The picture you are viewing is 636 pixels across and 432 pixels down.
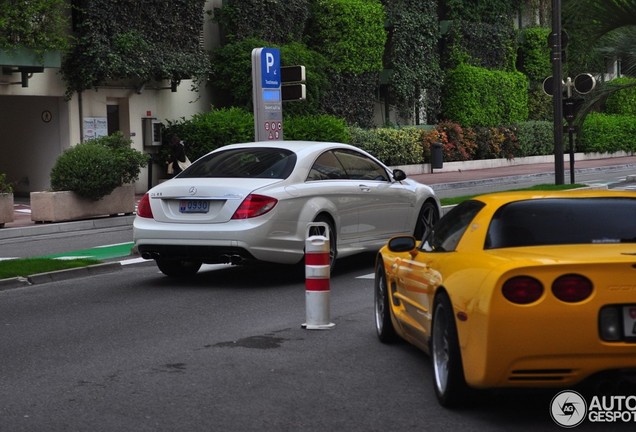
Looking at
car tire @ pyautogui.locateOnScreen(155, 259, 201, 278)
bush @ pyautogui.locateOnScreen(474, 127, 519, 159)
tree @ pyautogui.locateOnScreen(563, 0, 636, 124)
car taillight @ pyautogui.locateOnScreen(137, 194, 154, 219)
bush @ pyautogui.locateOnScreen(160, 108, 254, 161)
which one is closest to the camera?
car taillight @ pyautogui.locateOnScreen(137, 194, 154, 219)

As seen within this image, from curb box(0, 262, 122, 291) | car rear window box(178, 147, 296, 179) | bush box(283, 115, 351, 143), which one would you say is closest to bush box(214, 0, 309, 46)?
bush box(283, 115, 351, 143)

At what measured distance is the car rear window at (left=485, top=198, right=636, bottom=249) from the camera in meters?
6.89

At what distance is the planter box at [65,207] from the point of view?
23266 mm

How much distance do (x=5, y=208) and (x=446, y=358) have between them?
17430 millimetres

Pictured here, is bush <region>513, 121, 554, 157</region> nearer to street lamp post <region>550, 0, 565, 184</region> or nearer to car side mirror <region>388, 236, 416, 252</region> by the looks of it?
street lamp post <region>550, 0, 565, 184</region>

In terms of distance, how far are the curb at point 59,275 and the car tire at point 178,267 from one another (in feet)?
Answer: 3.79

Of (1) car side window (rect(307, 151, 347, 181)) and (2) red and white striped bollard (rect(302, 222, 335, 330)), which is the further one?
(1) car side window (rect(307, 151, 347, 181))

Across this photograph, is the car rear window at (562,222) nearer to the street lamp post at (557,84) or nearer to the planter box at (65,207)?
the planter box at (65,207)

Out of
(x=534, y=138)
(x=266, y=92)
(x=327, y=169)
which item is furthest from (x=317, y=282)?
(x=534, y=138)

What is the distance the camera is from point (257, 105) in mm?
22484

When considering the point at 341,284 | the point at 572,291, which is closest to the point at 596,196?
the point at 572,291

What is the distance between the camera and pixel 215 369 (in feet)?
26.8

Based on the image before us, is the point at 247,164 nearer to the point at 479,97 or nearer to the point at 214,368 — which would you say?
the point at 214,368

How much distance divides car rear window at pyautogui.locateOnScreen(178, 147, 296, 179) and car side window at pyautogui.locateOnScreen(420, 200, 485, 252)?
193 inches
